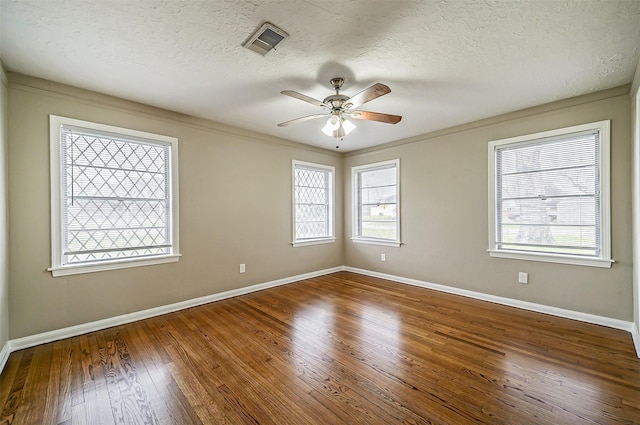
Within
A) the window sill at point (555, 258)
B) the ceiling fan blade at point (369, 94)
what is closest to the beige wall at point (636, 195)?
the window sill at point (555, 258)

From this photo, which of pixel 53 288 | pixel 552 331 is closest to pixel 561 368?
pixel 552 331

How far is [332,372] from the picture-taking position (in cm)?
206

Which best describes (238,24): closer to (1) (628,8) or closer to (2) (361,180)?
(1) (628,8)

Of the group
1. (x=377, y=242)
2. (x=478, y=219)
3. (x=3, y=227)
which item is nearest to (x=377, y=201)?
(x=377, y=242)

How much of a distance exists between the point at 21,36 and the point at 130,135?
1.20m

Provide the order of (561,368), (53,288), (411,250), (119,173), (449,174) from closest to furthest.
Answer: (561,368) < (53,288) < (119,173) < (449,174) < (411,250)

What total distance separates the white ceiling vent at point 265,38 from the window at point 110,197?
1.93 metres

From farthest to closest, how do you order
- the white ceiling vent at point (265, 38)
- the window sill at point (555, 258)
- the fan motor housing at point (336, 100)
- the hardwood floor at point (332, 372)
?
1. the window sill at point (555, 258)
2. the fan motor housing at point (336, 100)
3. the white ceiling vent at point (265, 38)
4. the hardwood floor at point (332, 372)

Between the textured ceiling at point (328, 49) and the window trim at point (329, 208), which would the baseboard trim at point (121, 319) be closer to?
the window trim at point (329, 208)

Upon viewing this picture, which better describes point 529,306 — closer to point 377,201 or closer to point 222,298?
point 377,201

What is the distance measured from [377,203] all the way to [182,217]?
11.0 ft

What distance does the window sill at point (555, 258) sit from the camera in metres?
2.89

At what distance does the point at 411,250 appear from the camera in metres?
4.54

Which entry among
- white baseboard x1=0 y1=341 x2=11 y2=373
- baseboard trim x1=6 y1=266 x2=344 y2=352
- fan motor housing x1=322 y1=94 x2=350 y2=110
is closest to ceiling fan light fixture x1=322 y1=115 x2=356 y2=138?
fan motor housing x1=322 y1=94 x2=350 y2=110
